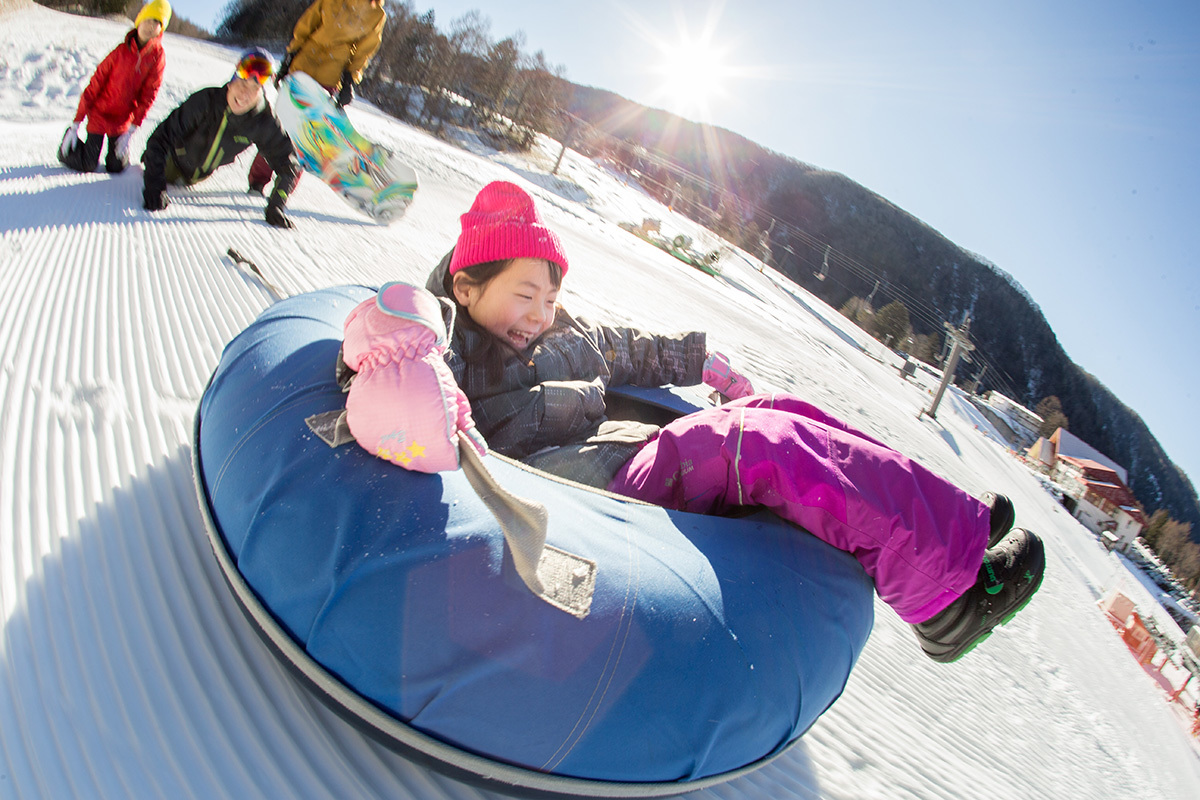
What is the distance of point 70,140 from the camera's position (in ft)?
15.9

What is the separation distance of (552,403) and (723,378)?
128 cm

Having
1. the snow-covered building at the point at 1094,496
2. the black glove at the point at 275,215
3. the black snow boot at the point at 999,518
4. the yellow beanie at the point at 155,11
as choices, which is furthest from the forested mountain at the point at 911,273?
the black snow boot at the point at 999,518

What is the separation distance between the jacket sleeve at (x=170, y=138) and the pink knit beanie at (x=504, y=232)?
3707 millimetres

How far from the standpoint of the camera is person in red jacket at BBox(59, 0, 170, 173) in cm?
482

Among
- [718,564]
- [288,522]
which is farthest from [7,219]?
[718,564]

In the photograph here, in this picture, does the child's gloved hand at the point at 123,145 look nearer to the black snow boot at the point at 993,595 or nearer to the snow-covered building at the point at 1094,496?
the black snow boot at the point at 993,595

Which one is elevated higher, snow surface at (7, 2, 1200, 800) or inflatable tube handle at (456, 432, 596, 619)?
inflatable tube handle at (456, 432, 596, 619)

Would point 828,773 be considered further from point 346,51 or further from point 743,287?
point 743,287

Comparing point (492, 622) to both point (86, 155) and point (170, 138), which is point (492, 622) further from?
point (86, 155)

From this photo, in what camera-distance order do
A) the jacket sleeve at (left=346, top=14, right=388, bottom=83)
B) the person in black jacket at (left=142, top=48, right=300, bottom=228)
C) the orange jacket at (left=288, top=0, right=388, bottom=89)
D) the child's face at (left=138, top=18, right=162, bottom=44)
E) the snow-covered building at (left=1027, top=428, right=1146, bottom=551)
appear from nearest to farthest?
the person in black jacket at (left=142, top=48, right=300, bottom=228)
the child's face at (left=138, top=18, right=162, bottom=44)
the orange jacket at (left=288, top=0, right=388, bottom=89)
the jacket sleeve at (left=346, top=14, right=388, bottom=83)
the snow-covered building at (left=1027, top=428, right=1146, bottom=551)

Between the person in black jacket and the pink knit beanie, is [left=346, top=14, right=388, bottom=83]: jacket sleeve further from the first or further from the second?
the pink knit beanie

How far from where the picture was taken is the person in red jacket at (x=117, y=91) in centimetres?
482

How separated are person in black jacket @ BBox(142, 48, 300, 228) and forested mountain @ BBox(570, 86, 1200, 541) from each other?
235ft

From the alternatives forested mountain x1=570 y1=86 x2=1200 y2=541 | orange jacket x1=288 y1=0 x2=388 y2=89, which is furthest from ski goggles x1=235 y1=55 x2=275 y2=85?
forested mountain x1=570 y1=86 x2=1200 y2=541
